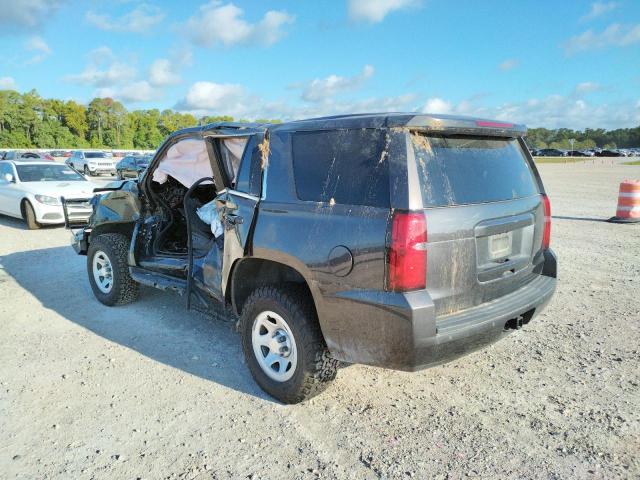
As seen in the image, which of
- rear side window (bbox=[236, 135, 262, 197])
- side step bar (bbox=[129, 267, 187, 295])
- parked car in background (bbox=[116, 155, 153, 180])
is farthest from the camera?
parked car in background (bbox=[116, 155, 153, 180])

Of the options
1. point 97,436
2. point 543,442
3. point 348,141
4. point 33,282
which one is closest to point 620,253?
point 543,442

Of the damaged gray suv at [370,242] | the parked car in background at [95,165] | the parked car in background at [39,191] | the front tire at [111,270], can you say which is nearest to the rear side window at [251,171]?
the damaged gray suv at [370,242]

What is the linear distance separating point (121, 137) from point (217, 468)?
110 metres

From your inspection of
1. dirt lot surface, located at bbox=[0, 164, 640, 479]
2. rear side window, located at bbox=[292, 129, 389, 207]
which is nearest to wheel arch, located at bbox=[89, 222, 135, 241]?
dirt lot surface, located at bbox=[0, 164, 640, 479]

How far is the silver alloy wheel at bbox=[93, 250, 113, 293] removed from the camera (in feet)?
18.1

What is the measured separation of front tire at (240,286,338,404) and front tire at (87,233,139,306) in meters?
2.34

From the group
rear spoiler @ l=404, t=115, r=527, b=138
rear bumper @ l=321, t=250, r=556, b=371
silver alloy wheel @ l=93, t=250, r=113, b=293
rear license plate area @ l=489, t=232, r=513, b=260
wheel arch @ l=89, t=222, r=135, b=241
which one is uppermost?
rear spoiler @ l=404, t=115, r=527, b=138

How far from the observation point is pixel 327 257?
294 centimetres

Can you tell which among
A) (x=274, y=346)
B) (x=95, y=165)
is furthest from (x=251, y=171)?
(x=95, y=165)

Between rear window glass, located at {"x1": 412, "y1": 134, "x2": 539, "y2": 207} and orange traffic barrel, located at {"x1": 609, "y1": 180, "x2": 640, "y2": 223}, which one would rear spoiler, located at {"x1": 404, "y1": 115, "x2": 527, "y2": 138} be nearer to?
rear window glass, located at {"x1": 412, "y1": 134, "x2": 539, "y2": 207}

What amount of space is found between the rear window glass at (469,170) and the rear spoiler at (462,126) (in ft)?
0.22

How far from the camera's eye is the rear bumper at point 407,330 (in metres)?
2.67

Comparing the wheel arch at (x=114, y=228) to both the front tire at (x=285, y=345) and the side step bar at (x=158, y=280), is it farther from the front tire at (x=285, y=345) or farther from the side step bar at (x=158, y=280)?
the front tire at (x=285, y=345)

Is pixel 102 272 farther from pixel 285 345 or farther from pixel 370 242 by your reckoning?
pixel 370 242
